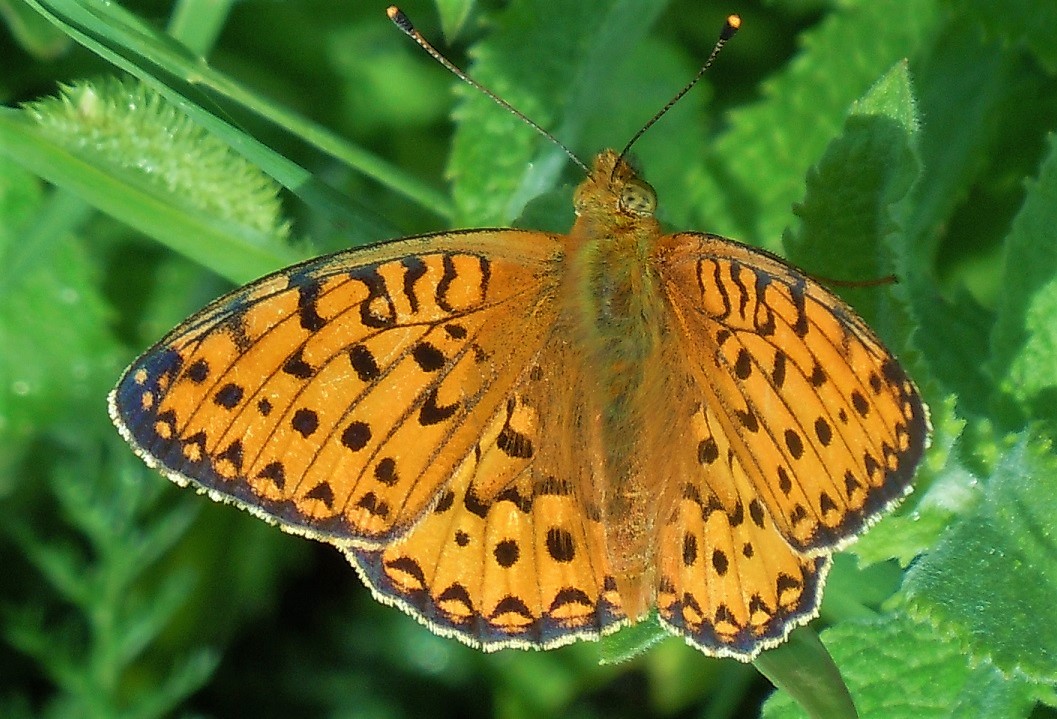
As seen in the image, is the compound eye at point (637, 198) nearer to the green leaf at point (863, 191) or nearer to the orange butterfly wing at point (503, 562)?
the green leaf at point (863, 191)

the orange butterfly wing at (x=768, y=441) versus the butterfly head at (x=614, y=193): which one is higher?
the butterfly head at (x=614, y=193)

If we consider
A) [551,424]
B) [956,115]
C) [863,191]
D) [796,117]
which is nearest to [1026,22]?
[956,115]

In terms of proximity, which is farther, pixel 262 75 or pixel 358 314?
pixel 262 75

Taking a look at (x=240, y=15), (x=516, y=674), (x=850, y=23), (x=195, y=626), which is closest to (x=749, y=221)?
(x=850, y=23)

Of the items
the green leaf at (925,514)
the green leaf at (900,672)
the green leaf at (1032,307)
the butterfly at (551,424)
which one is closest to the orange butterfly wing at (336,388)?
the butterfly at (551,424)

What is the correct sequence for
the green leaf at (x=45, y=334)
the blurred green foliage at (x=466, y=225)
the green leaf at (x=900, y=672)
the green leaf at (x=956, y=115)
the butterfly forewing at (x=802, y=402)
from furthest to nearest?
1. the green leaf at (x=45, y=334)
2. the green leaf at (x=956, y=115)
3. the green leaf at (x=900, y=672)
4. the blurred green foliage at (x=466, y=225)
5. the butterfly forewing at (x=802, y=402)

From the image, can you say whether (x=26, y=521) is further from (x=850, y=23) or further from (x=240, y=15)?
(x=850, y=23)

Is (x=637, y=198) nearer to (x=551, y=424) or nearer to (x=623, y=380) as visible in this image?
(x=623, y=380)
